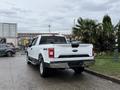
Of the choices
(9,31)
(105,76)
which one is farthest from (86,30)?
(9,31)

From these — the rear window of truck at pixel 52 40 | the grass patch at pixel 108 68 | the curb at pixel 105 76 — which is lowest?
the curb at pixel 105 76

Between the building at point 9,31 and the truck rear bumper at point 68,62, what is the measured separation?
45.5 m

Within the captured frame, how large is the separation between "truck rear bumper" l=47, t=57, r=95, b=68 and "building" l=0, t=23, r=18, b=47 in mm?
45457

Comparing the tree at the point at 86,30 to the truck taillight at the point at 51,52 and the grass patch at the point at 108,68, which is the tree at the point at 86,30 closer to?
the grass patch at the point at 108,68

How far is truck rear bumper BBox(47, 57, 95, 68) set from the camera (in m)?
9.08

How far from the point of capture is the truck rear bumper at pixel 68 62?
29.8 ft

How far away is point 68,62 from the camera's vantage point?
923 centimetres

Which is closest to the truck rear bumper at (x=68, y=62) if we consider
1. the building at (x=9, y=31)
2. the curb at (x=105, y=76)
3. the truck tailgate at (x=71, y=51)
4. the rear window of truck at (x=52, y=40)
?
the truck tailgate at (x=71, y=51)

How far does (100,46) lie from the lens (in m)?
19.5

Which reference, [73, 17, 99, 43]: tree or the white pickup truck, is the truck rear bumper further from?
[73, 17, 99, 43]: tree

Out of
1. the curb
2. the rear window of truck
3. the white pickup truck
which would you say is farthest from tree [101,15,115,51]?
the white pickup truck

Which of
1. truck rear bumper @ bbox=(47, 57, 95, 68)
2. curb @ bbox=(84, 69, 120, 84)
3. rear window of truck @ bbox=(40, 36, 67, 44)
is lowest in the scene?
curb @ bbox=(84, 69, 120, 84)

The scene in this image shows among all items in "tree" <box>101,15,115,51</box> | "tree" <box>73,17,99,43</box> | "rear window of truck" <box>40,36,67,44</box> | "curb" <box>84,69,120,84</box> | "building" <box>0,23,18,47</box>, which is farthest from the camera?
"building" <box>0,23,18,47</box>

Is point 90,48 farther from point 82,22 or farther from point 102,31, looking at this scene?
point 82,22
